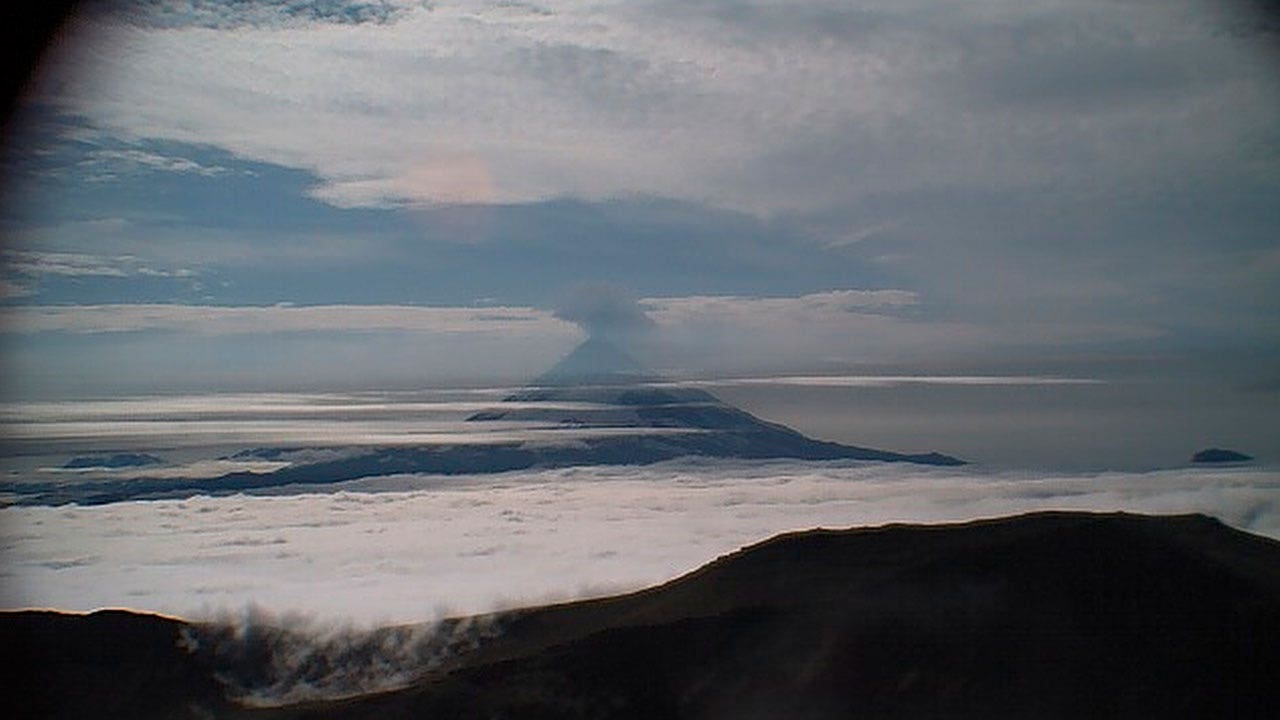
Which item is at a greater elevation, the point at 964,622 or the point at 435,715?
the point at 964,622

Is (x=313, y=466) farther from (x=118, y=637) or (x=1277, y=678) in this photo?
(x=1277, y=678)

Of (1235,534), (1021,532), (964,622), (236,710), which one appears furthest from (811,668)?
(236,710)

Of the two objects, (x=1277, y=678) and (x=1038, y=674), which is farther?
(x=1038, y=674)

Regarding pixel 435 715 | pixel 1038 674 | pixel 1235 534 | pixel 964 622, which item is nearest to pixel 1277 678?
pixel 1038 674

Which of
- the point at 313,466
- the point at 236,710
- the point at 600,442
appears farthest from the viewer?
the point at 600,442

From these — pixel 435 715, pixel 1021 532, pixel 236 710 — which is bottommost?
pixel 236 710

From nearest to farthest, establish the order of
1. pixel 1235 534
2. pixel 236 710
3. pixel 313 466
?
pixel 1235 534
pixel 236 710
pixel 313 466
